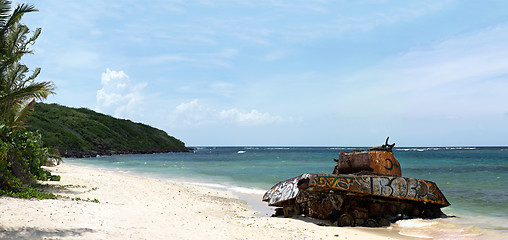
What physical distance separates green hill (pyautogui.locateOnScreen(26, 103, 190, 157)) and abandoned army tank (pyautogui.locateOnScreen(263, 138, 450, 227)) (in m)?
49.7

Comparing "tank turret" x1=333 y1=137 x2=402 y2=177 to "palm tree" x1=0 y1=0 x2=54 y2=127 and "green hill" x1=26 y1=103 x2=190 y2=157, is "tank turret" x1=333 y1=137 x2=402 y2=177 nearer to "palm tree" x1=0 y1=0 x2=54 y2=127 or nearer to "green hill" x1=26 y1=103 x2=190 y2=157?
"palm tree" x1=0 y1=0 x2=54 y2=127

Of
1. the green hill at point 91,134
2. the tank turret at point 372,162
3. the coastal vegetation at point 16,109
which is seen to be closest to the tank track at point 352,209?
the tank turret at point 372,162

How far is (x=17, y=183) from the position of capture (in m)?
11.8

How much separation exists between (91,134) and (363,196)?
267 feet

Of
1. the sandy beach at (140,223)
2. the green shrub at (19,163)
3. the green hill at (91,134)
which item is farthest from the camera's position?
the green hill at (91,134)

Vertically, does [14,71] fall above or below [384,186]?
above

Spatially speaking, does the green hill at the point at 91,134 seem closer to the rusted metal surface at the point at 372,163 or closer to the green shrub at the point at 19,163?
the green shrub at the point at 19,163

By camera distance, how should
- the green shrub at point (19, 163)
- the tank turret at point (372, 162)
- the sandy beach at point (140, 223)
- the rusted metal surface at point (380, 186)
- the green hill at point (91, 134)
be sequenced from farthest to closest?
the green hill at point (91, 134) → the tank turret at point (372, 162) → the rusted metal surface at point (380, 186) → the green shrub at point (19, 163) → the sandy beach at point (140, 223)

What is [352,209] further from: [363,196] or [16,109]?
[16,109]

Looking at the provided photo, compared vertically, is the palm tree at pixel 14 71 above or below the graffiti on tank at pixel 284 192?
Result: above

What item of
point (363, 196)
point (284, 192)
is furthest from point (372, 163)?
point (284, 192)

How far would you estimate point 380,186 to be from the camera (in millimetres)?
12133

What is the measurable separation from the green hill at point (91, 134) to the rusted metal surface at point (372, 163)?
5021cm

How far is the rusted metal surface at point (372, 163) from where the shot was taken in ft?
44.2
